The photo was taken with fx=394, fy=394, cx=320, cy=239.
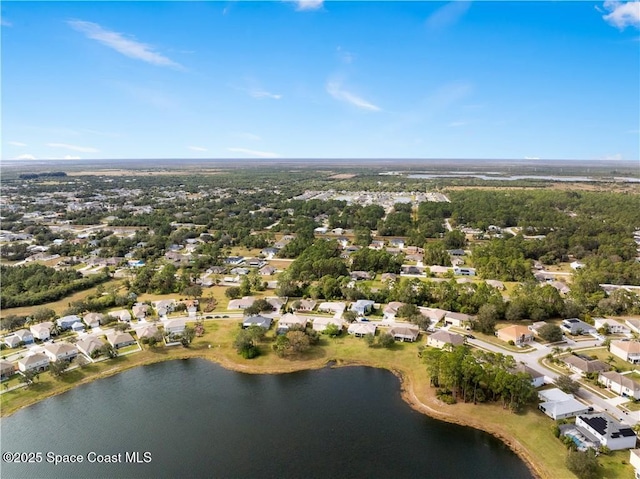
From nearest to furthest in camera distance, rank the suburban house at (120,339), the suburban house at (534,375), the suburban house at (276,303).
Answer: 1. the suburban house at (534,375)
2. the suburban house at (120,339)
3. the suburban house at (276,303)

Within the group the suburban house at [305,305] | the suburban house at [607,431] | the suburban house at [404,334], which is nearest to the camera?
the suburban house at [607,431]

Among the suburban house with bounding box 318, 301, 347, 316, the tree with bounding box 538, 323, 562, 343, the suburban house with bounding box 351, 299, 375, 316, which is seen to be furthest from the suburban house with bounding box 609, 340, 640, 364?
the suburban house with bounding box 318, 301, 347, 316

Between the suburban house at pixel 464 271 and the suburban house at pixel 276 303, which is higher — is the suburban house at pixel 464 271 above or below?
above

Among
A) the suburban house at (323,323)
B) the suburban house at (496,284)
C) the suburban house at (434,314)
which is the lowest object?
the suburban house at (323,323)

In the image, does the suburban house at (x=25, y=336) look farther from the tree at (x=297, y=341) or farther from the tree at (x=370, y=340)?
the tree at (x=370, y=340)

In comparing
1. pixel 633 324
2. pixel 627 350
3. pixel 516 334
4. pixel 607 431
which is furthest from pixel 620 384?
pixel 633 324

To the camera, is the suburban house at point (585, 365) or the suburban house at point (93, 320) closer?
the suburban house at point (585, 365)

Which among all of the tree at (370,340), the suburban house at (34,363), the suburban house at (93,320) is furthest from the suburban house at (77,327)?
the tree at (370,340)
